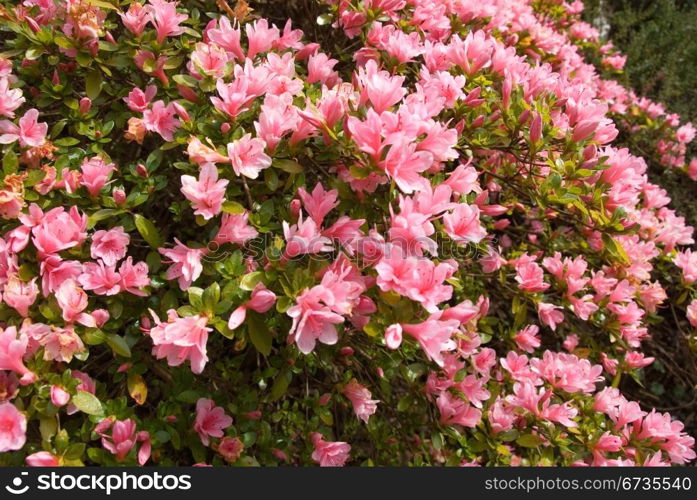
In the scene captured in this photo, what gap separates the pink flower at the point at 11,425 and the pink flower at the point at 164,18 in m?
1.09

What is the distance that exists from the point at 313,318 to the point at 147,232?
1.84 feet

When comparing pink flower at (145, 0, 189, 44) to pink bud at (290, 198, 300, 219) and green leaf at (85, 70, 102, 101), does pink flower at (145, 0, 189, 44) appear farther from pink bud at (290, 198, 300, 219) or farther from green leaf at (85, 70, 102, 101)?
pink bud at (290, 198, 300, 219)

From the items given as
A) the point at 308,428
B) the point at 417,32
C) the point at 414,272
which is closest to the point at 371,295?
the point at 414,272

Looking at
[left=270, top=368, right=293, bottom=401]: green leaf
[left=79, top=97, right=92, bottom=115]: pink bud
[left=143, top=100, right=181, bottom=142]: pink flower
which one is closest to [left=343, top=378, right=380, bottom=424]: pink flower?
[left=270, top=368, right=293, bottom=401]: green leaf

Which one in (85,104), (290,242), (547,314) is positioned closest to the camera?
(290,242)

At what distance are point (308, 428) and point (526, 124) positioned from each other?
3.93 ft

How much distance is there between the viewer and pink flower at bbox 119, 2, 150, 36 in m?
1.63

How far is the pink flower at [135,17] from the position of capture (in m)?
1.63

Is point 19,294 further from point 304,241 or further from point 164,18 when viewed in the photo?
point 164,18

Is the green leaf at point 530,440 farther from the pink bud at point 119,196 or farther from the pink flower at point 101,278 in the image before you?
the pink bud at point 119,196

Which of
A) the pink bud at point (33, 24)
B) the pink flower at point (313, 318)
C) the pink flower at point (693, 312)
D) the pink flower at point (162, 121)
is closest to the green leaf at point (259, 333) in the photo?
the pink flower at point (313, 318)

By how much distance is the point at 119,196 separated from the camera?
1537 mm

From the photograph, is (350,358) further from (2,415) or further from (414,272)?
(2,415)
